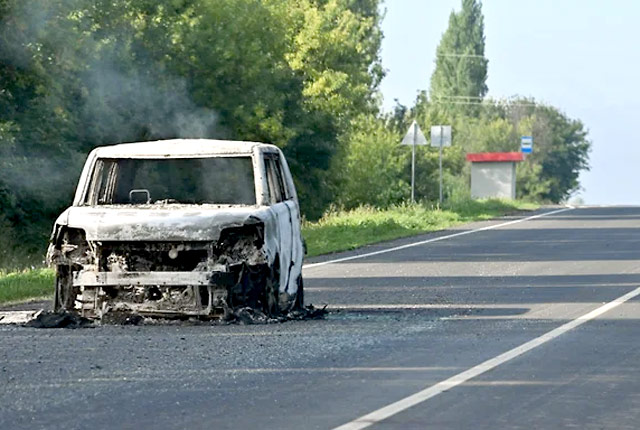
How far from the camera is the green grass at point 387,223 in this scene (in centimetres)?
3113

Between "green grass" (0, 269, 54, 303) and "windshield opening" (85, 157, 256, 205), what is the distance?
6.19 ft

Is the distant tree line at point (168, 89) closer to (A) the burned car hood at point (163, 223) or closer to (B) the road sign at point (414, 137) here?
(B) the road sign at point (414, 137)

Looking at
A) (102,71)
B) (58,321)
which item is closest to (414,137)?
(102,71)

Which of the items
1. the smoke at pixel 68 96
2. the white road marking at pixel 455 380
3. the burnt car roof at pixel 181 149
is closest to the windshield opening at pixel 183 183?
the burnt car roof at pixel 181 149

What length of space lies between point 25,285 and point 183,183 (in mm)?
2442

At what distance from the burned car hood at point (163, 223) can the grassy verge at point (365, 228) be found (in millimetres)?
3736

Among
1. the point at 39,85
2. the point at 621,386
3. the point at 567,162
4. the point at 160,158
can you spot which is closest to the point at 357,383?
the point at 621,386

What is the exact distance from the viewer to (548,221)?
4334cm

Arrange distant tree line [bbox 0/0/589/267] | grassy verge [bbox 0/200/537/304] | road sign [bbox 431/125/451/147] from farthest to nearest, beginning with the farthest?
1. road sign [bbox 431/125/451/147]
2. distant tree line [bbox 0/0/589/267]
3. grassy verge [bbox 0/200/537/304]

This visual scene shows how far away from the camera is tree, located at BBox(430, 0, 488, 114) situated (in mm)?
132500

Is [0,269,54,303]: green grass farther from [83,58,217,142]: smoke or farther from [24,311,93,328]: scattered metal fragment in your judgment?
[83,58,217,142]: smoke

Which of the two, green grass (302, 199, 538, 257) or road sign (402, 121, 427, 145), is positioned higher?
road sign (402, 121, 427, 145)

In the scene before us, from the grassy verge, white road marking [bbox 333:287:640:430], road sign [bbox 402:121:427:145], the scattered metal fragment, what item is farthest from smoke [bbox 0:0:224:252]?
white road marking [bbox 333:287:640:430]

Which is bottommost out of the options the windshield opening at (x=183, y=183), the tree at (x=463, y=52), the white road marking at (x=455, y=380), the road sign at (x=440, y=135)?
the white road marking at (x=455, y=380)
